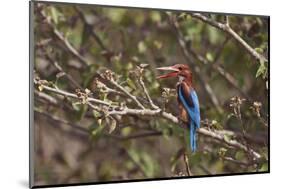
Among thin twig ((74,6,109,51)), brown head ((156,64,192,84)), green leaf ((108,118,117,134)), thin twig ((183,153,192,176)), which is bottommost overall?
thin twig ((183,153,192,176))

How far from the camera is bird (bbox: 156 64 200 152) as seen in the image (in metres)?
2.62

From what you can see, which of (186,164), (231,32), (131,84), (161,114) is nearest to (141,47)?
(131,84)

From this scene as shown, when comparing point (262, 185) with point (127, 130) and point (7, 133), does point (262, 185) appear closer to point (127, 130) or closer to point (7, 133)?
point (127, 130)

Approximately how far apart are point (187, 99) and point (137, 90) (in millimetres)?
255

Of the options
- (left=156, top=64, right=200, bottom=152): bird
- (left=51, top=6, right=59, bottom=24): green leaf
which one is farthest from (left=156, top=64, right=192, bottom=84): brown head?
(left=51, top=6, right=59, bottom=24): green leaf

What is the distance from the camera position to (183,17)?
2.63 m

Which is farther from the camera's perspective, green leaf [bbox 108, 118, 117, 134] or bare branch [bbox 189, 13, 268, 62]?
bare branch [bbox 189, 13, 268, 62]

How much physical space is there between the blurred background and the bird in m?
0.03

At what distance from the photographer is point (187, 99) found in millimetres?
2635

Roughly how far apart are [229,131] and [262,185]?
334mm

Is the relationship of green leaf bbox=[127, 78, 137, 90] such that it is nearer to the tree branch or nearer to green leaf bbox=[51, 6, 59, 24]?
the tree branch

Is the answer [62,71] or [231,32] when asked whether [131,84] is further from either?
[231,32]

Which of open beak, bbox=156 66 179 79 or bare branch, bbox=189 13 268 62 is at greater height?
bare branch, bbox=189 13 268 62
